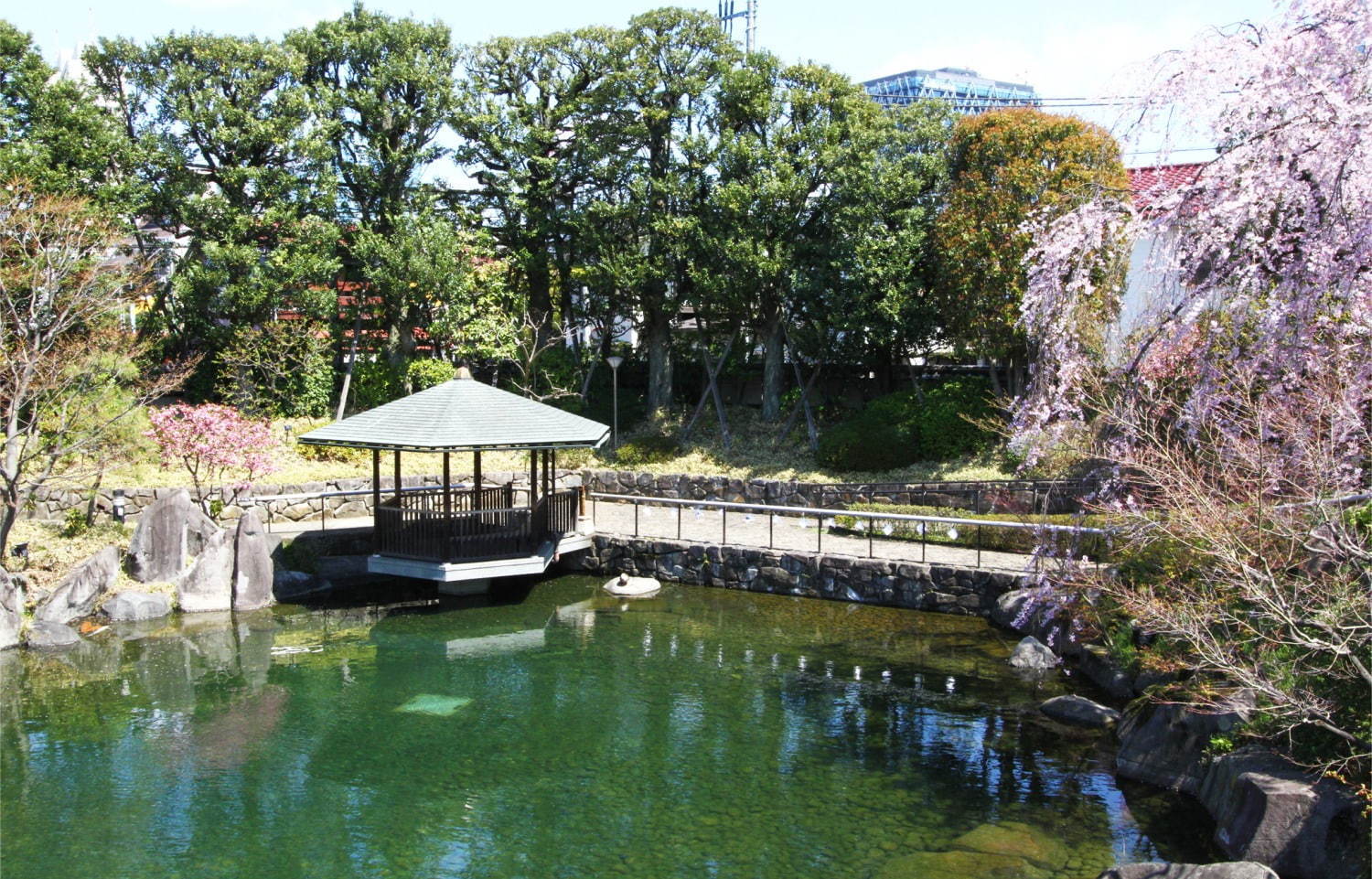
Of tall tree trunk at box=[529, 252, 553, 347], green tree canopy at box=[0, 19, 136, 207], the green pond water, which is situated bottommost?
the green pond water

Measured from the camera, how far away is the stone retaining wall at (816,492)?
1914 centimetres

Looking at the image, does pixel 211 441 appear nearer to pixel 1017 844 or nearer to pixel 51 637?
pixel 51 637

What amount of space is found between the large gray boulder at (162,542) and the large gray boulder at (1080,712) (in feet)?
41.5

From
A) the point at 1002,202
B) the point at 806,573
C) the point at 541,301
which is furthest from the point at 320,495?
the point at 1002,202

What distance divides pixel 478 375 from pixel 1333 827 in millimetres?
23669

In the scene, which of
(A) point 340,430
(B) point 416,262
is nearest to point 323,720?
(A) point 340,430

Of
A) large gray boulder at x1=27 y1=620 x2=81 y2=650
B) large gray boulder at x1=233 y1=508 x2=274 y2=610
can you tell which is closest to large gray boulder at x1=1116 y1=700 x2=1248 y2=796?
large gray boulder at x1=233 y1=508 x2=274 y2=610

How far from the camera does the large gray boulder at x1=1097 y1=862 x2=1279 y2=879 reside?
7355mm

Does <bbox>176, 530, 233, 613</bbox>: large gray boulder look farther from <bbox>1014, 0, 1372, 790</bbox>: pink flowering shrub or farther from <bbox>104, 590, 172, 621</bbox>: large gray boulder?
<bbox>1014, 0, 1372, 790</bbox>: pink flowering shrub

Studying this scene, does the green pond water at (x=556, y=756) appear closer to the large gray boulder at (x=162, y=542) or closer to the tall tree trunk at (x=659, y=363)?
the large gray boulder at (x=162, y=542)

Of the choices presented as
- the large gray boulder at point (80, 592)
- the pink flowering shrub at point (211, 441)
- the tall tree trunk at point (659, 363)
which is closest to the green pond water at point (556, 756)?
the large gray boulder at point (80, 592)

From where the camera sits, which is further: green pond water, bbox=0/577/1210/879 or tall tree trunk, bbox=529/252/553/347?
tall tree trunk, bbox=529/252/553/347

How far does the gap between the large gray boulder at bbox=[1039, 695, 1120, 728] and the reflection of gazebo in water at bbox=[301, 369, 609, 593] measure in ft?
26.8

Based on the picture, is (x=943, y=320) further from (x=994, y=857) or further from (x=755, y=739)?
(x=994, y=857)
